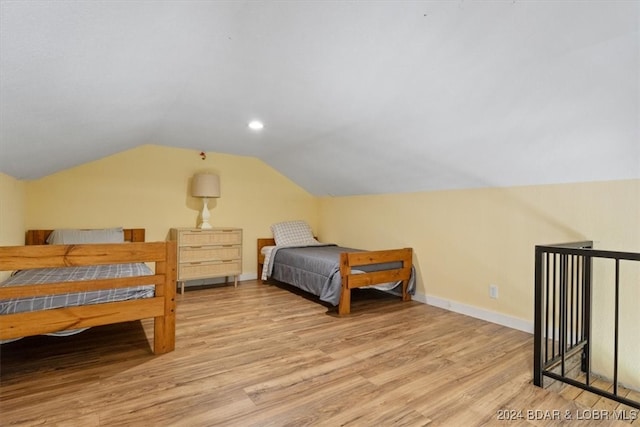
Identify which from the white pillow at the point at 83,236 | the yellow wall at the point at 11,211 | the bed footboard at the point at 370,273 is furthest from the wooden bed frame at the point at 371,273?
the yellow wall at the point at 11,211

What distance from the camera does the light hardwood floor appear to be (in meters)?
1.58

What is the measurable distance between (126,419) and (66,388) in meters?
0.55

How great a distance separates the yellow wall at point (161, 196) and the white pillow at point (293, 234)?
194mm

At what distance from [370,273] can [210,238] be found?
207 cm

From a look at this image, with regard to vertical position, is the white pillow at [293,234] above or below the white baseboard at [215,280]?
above

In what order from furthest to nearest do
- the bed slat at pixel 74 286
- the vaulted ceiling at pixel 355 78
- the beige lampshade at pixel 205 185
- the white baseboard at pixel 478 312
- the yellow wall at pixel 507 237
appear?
the beige lampshade at pixel 205 185
the white baseboard at pixel 478 312
the yellow wall at pixel 507 237
the bed slat at pixel 74 286
the vaulted ceiling at pixel 355 78

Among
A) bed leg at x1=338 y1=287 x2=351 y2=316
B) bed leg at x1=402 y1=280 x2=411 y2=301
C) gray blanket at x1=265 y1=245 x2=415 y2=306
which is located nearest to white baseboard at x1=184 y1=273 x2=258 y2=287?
gray blanket at x1=265 y1=245 x2=415 y2=306

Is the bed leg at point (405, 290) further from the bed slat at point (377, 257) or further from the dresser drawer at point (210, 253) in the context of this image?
the dresser drawer at point (210, 253)

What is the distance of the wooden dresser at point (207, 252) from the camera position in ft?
12.9

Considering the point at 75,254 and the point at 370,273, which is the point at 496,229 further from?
the point at 75,254

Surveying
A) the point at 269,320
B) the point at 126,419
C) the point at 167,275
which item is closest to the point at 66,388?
the point at 126,419

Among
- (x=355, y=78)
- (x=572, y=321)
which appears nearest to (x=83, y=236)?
(x=355, y=78)

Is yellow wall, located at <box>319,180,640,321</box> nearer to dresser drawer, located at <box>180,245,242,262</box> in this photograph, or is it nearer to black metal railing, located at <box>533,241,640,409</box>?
black metal railing, located at <box>533,241,640,409</box>

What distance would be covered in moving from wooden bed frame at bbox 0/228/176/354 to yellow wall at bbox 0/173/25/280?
1039mm
